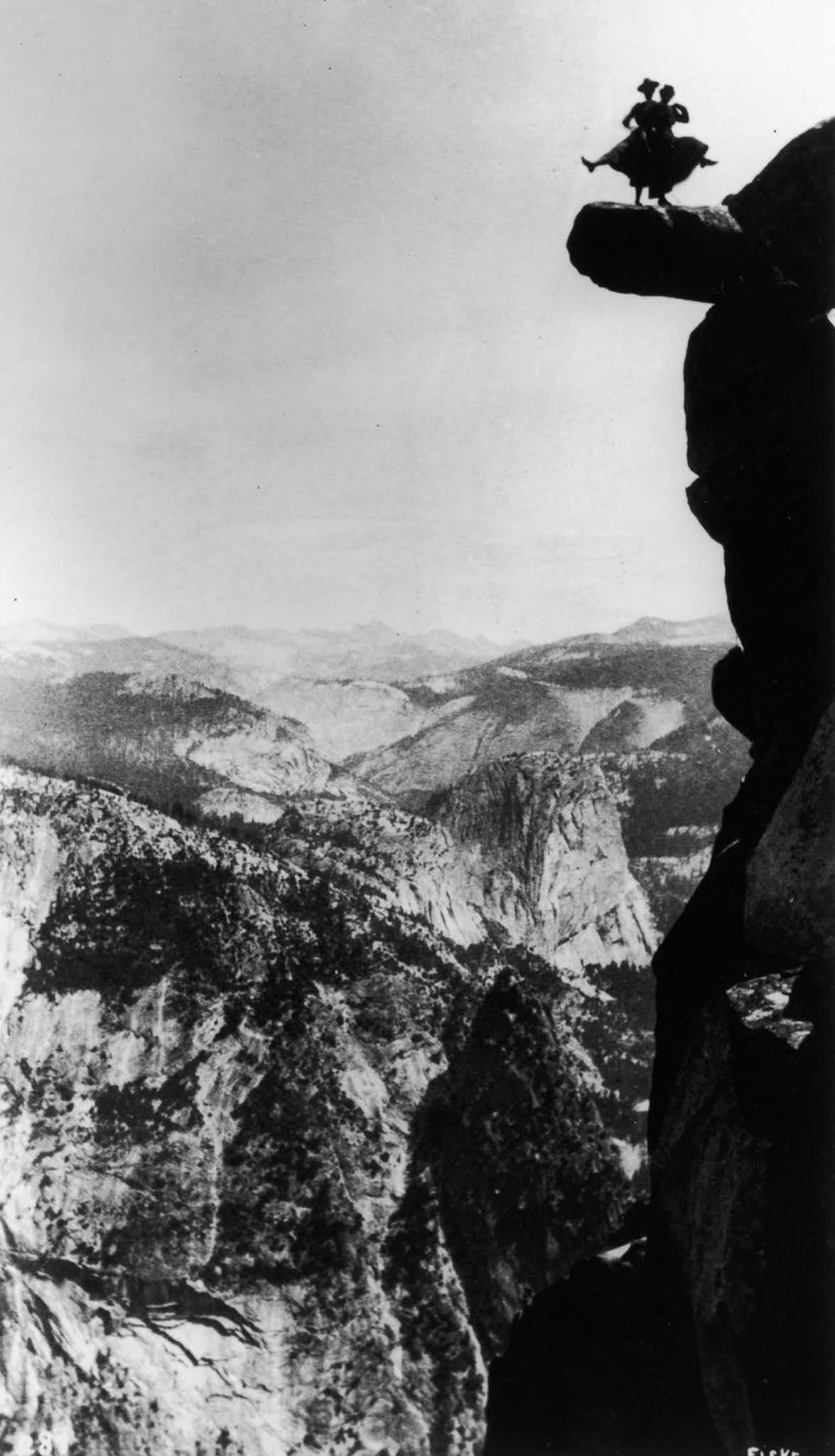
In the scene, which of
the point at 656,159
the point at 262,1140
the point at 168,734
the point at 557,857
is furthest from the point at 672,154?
the point at 168,734

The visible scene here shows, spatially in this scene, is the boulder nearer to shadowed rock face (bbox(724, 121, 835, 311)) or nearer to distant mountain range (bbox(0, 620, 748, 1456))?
shadowed rock face (bbox(724, 121, 835, 311))

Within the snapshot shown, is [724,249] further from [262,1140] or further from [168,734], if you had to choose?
[168,734]

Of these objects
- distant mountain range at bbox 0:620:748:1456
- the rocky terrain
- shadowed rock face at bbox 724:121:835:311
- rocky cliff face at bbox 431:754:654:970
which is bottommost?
distant mountain range at bbox 0:620:748:1456

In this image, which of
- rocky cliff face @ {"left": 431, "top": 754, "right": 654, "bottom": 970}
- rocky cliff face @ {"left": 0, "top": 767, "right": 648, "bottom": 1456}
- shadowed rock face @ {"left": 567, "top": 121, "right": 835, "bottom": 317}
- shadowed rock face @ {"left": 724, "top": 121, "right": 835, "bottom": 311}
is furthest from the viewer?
rocky cliff face @ {"left": 431, "top": 754, "right": 654, "bottom": 970}

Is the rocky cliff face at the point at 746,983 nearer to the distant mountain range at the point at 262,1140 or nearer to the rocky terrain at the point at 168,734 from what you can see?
the distant mountain range at the point at 262,1140

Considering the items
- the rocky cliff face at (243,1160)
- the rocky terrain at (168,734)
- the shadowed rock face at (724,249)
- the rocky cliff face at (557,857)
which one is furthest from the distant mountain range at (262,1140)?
the rocky terrain at (168,734)

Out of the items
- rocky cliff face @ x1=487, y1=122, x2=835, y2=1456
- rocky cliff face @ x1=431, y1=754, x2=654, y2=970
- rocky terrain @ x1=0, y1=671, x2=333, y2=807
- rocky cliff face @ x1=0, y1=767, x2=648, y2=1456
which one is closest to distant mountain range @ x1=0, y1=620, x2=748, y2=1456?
rocky cliff face @ x1=0, y1=767, x2=648, y2=1456

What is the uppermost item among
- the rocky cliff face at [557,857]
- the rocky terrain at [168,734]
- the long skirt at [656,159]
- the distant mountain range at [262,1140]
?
the rocky terrain at [168,734]
